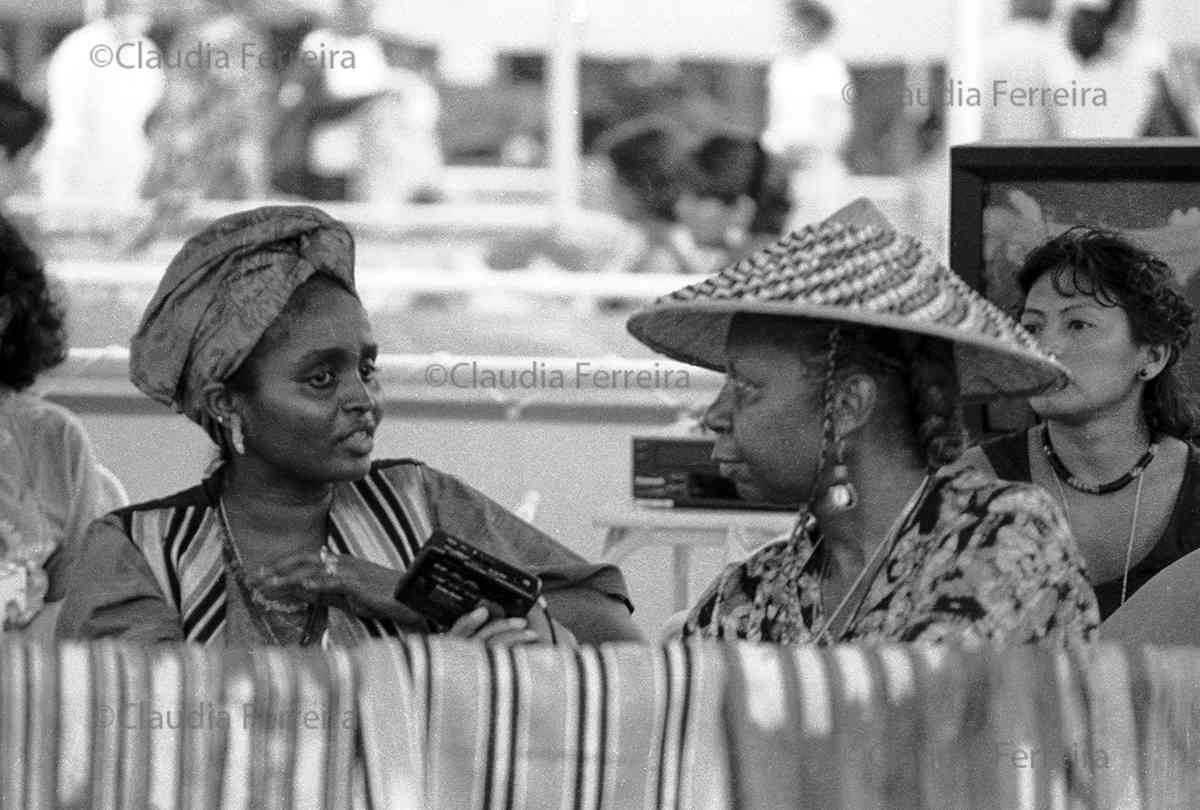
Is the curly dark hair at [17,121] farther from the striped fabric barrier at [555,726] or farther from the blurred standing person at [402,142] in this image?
the striped fabric barrier at [555,726]

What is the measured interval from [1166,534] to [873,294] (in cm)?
107

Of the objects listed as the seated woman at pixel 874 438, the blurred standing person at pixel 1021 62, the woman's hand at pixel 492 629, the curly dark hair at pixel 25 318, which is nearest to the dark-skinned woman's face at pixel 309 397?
the woman's hand at pixel 492 629

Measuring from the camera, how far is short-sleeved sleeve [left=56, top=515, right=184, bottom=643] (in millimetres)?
2254

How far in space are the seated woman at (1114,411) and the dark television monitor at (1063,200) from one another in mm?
65

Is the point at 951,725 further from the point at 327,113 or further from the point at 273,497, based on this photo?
the point at 327,113

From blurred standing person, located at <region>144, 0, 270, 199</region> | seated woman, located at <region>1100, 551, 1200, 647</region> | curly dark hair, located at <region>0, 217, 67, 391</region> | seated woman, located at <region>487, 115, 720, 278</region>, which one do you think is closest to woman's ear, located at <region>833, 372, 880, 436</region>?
seated woman, located at <region>1100, 551, 1200, 647</region>

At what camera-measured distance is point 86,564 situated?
2330 millimetres

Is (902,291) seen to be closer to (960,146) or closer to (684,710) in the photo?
(684,710)

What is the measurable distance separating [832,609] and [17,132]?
5091 mm

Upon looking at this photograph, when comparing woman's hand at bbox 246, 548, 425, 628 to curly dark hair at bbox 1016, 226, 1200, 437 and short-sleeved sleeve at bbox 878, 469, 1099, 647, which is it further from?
curly dark hair at bbox 1016, 226, 1200, 437

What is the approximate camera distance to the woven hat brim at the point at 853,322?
1.92 meters

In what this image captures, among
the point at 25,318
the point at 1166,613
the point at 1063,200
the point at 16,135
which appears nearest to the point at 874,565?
the point at 1166,613

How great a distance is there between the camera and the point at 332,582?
2299 mm

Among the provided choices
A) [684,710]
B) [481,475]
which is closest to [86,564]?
[684,710]
